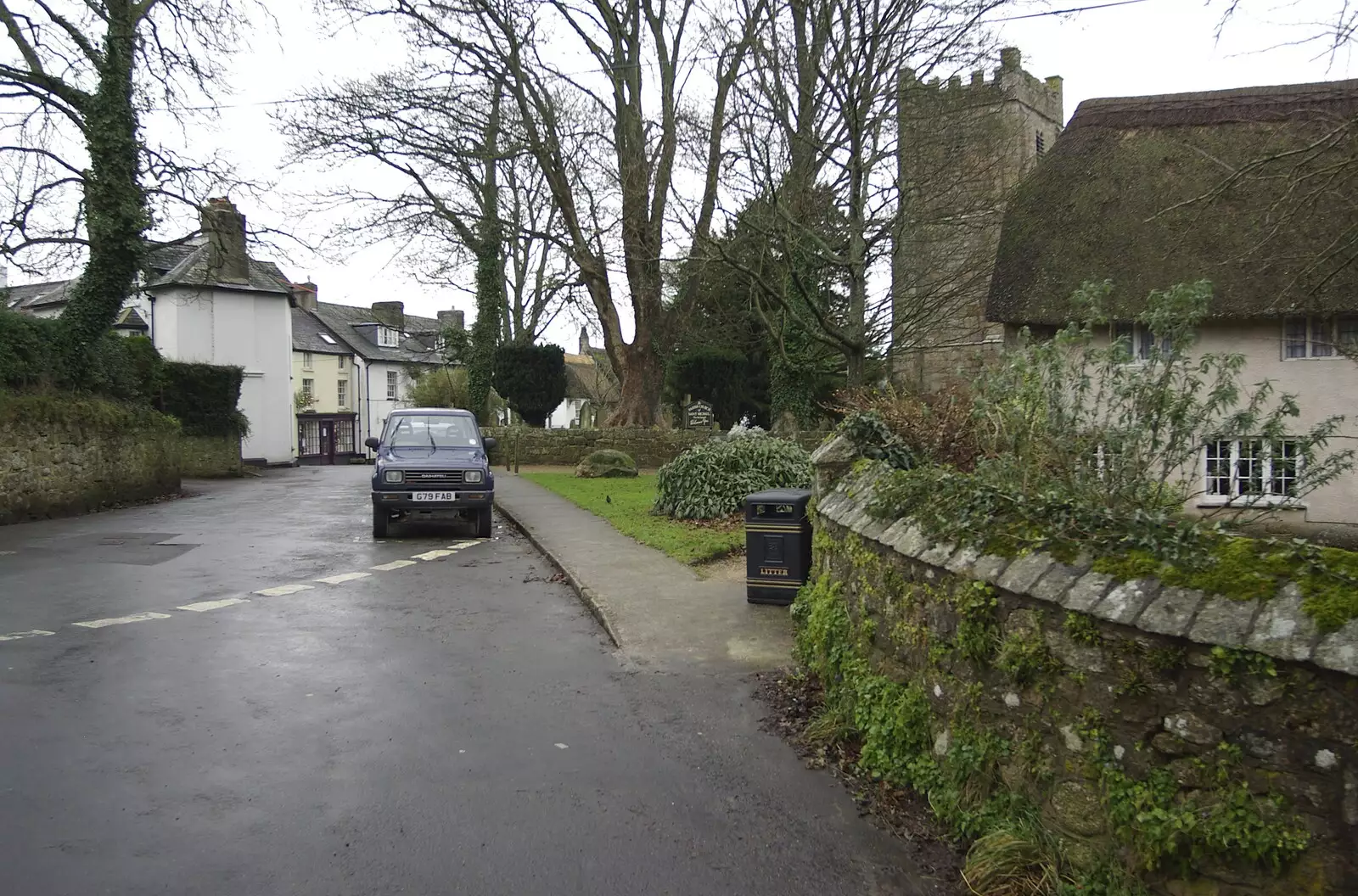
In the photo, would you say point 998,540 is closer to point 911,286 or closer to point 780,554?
point 780,554

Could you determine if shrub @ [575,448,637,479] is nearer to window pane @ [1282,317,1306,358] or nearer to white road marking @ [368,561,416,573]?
white road marking @ [368,561,416,573]

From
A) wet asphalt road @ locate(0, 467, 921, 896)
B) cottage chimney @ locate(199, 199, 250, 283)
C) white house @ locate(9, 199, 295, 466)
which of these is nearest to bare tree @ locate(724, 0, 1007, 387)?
wet asphalt road @ locate(0, 467, 921, 896)

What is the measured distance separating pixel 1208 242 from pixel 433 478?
13.9m

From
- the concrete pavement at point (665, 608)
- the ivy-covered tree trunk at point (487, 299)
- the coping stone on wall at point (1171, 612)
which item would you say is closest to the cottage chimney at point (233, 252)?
the ivy-covered tree trunk at point (487, 299)

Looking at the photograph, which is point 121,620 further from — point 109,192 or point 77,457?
point 109,192

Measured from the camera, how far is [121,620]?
8312 millimetres

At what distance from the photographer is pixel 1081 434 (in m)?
4.86

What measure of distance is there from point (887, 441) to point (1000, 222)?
1401 cm

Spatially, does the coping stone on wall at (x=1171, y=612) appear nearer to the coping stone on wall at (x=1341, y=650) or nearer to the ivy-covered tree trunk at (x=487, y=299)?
the coping stone on wall at (x=1341, y=650)

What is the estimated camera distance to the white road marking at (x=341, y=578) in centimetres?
1041

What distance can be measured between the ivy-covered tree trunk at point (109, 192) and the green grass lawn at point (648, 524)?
9.93m

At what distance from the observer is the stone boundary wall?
1634 centimetres

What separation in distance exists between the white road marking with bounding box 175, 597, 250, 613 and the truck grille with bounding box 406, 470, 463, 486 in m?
4.70

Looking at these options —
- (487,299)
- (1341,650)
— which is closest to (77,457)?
(487,299)
